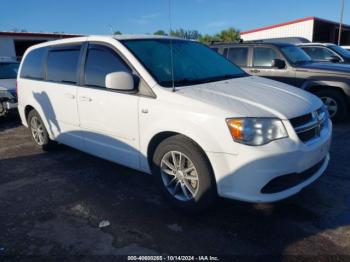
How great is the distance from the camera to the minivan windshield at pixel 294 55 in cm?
766

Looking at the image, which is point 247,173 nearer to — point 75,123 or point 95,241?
point 95,241

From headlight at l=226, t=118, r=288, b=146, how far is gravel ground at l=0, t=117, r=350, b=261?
34.6 inches

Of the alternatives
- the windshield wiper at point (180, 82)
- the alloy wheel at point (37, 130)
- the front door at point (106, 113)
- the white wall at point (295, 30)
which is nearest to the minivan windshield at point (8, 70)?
the alloy wheel at point (37, 130)

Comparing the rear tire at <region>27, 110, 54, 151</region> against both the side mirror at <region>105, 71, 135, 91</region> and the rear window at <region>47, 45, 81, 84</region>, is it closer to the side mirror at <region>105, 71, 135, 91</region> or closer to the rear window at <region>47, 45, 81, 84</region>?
the rear window at <region>47, 45, 81, 84</region>

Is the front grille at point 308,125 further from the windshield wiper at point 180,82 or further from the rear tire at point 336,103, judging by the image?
the rear tire at point 336,103

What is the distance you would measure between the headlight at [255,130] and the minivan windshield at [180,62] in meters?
0.97

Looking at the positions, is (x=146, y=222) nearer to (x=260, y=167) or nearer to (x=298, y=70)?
(x=260, y=167)

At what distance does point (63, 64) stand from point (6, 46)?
23.7 meters

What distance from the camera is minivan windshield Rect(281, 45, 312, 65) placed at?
25.1 ft

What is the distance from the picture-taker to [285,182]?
3.15 m

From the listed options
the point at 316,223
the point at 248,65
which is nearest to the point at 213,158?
the point at 316,223

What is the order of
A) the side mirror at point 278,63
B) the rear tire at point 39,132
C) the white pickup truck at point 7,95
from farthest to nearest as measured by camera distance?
the white pickup truck at point 7,95, the side mirror at point 278,63, the rear tire at point 39,132

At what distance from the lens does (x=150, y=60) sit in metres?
3.90

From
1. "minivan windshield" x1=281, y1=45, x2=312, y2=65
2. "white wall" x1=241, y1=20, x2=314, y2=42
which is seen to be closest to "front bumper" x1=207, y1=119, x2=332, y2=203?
"minivan windshield" x1=281, y1=45, x2=312, y2=65
